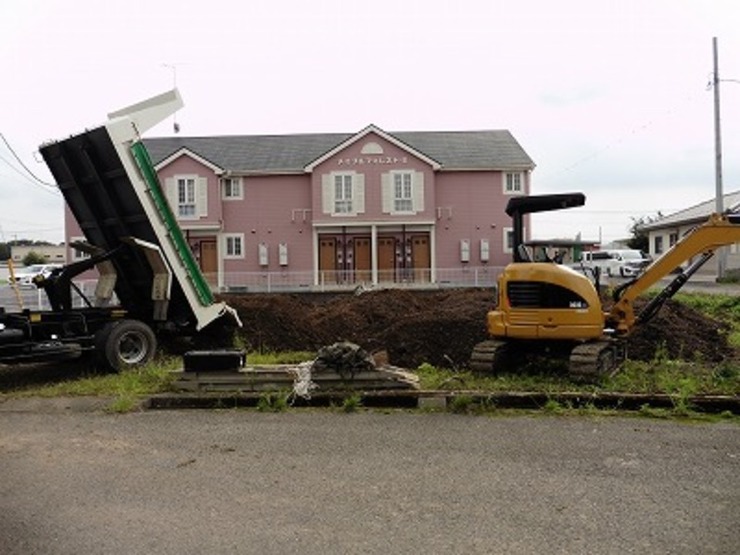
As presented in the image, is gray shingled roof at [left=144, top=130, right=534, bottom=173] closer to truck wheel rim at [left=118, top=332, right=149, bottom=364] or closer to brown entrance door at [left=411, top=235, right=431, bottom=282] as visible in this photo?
brown entrance door at [left=411, top=235, right=431, bottom=282]

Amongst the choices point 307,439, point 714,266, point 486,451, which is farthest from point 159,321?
point 714,266

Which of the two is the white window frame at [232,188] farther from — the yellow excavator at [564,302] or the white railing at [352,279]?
the yellow excavator at [564,302]

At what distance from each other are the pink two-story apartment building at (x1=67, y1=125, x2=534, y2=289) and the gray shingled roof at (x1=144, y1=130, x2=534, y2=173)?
106mm

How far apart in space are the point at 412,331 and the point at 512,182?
25869 mm

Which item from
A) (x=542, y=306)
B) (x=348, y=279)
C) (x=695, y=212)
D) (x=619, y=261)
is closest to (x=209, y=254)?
(x=348, y=279)

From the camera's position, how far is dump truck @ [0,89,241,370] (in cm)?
930

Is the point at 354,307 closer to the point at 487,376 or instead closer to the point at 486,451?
the point at 487,376

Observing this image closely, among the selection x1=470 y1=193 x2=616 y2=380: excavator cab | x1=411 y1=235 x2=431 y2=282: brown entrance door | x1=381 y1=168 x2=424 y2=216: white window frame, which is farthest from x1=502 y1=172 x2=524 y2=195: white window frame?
x1=470 y1=193 x2=616 y2=380: excavator cab

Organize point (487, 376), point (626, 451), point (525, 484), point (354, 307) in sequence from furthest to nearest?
point (354, 307) → point (487, 376) → point (626, 451) → point (525, 484)

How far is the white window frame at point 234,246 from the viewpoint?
35.8 metres

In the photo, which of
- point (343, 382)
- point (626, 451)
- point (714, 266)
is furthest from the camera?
point (714, 266)

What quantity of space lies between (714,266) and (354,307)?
33.0 m

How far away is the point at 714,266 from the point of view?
4028 cm

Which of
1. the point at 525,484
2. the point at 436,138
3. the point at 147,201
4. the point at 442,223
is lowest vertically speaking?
the point at 525,484
